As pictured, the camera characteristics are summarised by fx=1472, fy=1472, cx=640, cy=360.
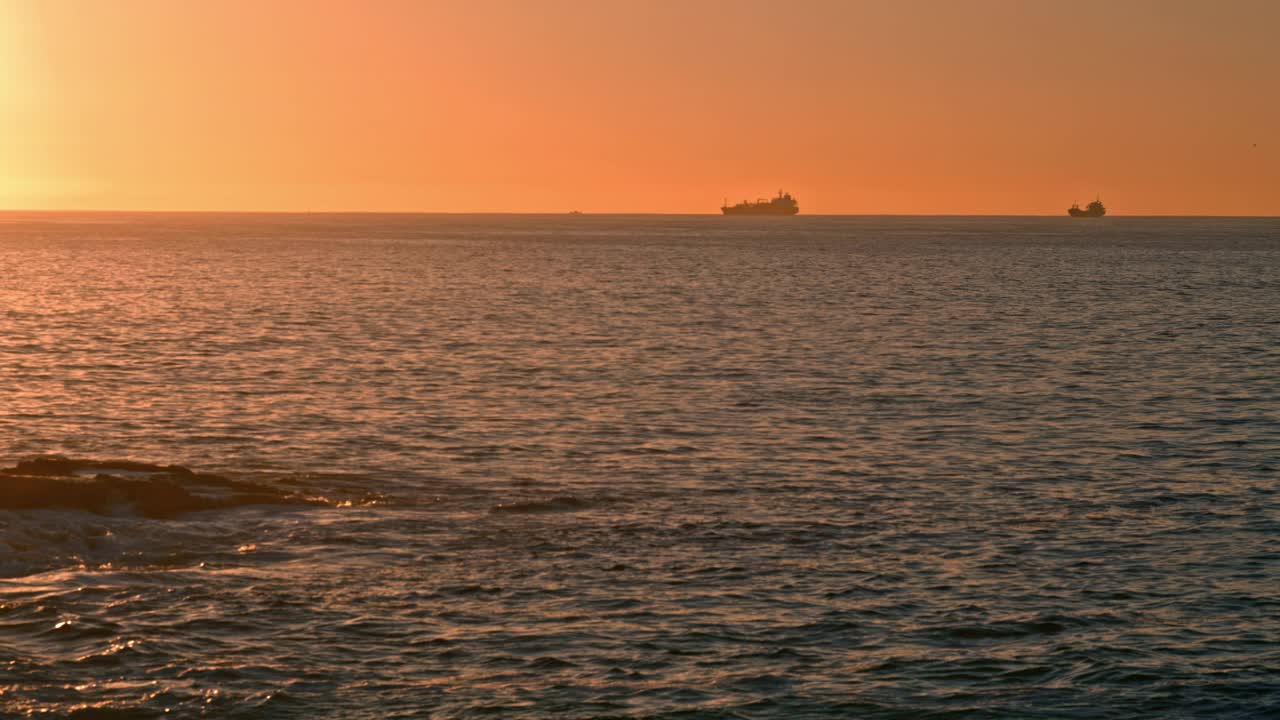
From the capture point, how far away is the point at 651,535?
86.1ft

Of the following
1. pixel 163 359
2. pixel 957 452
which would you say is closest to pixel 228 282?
pixel 163 359

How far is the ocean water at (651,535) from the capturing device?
18484mm

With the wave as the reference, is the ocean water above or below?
below

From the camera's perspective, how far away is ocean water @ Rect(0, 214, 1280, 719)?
60.6ft

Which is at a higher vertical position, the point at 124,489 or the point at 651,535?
the point at 124,489

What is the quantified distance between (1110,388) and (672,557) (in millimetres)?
28429

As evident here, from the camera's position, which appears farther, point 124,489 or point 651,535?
point 124,489

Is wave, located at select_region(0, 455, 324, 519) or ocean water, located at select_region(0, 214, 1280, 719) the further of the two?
wave, located at select_region(0, 455, 324, 519)

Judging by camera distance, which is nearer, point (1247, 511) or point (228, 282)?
point (1247, 511)

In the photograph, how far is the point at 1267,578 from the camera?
77.2 ft

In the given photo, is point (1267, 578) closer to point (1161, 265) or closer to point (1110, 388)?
point (1110, 388)

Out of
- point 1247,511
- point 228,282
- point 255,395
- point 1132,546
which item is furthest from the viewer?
point 228,282

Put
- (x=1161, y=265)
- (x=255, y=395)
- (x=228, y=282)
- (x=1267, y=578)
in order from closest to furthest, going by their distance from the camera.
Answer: (x=1267, y=578) → (x=255, y=395) → (x=228, y=282) → (x=1161, y=265)

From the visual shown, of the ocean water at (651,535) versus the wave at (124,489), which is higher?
the wave at (124,489)
